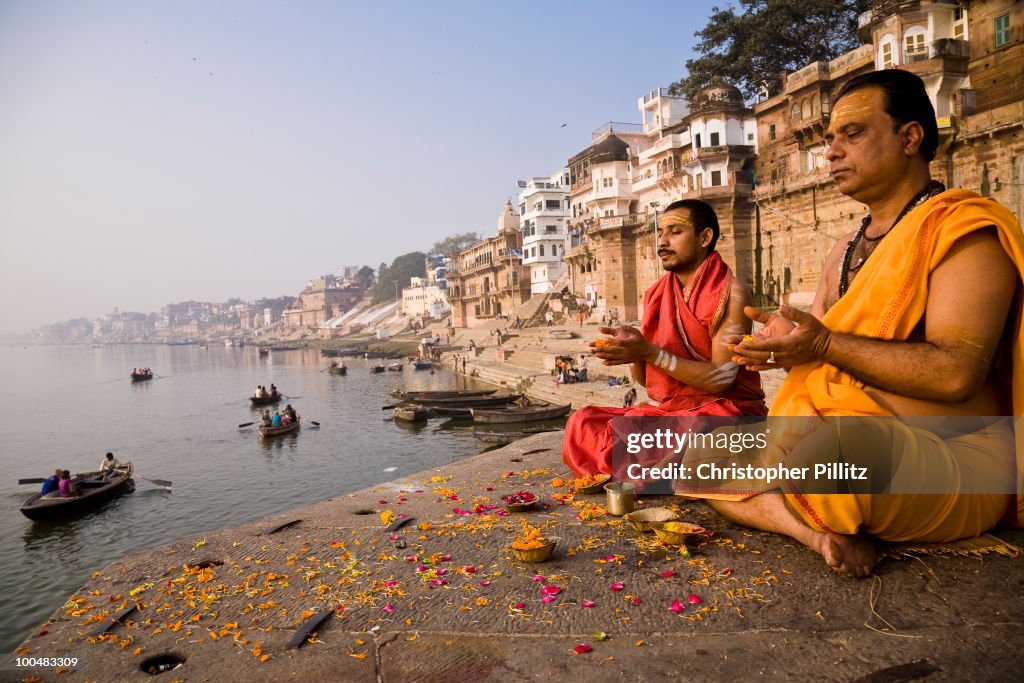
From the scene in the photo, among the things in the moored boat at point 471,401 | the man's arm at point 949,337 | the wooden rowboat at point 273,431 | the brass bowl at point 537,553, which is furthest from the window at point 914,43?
the wooden rowboat at point 273,431

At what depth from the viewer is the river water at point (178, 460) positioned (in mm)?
12387

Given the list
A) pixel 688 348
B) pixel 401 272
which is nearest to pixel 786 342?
pixel 688 348

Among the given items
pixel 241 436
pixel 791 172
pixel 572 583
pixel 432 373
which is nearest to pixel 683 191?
pixel 791 172

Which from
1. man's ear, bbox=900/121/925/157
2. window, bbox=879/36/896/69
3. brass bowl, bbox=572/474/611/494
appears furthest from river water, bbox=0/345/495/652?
window, bbox=879/36/896/69

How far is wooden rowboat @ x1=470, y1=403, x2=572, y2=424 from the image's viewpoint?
22.3m

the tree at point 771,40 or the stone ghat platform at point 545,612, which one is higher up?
the tree at point 771,40

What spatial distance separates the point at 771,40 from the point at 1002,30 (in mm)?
14302

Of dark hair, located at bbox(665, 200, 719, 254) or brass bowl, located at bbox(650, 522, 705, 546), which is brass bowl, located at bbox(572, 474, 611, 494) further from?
dark hair, located at bbox(665, 200, 719, 254)

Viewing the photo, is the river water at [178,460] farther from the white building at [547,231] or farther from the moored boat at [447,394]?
the white building at [547,231]

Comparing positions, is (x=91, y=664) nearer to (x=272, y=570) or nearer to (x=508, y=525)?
(x=272, y=570)

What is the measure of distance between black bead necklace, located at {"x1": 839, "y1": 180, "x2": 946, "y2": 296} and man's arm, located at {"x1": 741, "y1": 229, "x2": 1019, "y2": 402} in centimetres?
39

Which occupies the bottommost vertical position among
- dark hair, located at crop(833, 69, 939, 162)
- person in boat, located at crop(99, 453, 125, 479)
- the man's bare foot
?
person in boat, located at crop(99, 453, 125, 479)

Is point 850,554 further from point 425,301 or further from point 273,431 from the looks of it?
point 425,301

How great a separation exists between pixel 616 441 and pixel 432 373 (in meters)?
43.7
